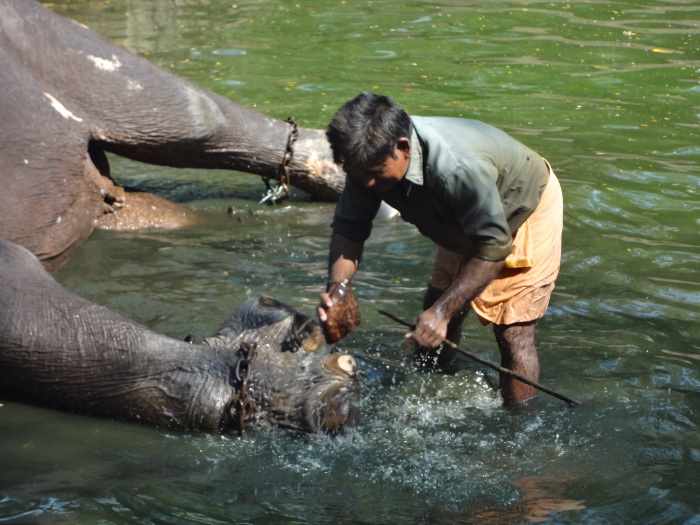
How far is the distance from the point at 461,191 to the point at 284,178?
4.14 meters

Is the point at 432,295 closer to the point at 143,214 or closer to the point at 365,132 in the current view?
the point at 365,132

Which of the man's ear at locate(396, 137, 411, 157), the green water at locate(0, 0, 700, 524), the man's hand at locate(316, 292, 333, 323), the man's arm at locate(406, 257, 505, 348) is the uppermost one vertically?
the man's ear at locate(396, 137, 411, 157)

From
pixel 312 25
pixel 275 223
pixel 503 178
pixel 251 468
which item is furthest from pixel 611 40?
pixel 251 468

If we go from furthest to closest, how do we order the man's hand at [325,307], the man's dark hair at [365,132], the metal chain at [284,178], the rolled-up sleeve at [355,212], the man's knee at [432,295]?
the metal chain at [284,178]
the man's knee at [432,295]
the rolled-up sleeve at [355,212]
the man's hand at [325,307]
the man's dark hair at [365,132]

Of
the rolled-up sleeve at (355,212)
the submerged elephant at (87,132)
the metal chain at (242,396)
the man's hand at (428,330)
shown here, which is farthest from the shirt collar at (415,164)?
the submerged elephant at (87,132)

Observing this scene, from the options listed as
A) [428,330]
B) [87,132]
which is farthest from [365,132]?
[87,132]

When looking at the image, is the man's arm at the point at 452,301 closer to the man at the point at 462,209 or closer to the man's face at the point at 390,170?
the man at the point at 462,209

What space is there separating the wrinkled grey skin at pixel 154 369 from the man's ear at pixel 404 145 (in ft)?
3.84

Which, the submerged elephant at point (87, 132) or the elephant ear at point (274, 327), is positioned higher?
the submerged elephant at point (87, 132)

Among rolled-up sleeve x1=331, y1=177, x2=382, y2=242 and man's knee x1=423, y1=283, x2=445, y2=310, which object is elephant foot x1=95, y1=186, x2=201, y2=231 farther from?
rolled-up sleeve x1=331, y1=177, x2=382, y2=242

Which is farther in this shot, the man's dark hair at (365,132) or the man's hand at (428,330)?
the man's hand at (428,330)

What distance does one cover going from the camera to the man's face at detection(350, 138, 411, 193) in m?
4.52

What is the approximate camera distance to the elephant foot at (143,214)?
26.5 ft

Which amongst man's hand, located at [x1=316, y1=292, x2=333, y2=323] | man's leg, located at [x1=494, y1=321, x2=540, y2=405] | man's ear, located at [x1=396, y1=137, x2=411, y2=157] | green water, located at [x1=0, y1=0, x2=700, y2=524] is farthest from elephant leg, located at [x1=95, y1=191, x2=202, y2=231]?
man's ear, located at [x1=396, y1=137, x2=411, y2=157]
